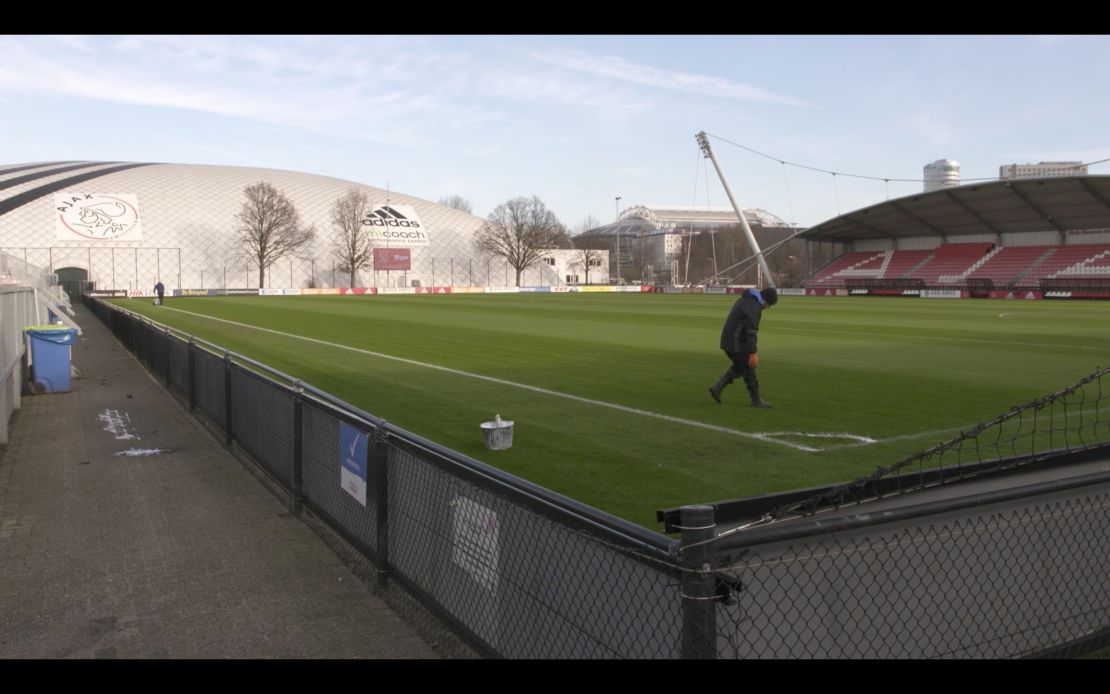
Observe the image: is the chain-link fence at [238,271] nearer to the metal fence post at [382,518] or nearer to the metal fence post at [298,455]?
the metal fence post at [298,455]

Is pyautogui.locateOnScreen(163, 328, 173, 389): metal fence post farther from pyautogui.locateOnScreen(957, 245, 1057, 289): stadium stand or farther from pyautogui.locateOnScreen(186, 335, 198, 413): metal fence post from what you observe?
pyautogui.locateOnScreen(957, 245, 1057, 289): stadium stand

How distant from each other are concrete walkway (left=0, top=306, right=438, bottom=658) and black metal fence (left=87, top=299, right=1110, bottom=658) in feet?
1.55

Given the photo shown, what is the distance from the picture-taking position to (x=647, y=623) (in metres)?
3.53

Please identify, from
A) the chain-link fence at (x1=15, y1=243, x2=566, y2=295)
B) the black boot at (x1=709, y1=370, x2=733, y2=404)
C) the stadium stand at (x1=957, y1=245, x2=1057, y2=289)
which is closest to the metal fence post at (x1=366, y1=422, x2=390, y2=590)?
the black boot at (x1=709, y1=370, x2=733, y2=404)

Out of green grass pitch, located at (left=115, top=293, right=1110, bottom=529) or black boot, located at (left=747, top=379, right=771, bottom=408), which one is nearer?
green grass pitch, located at (left=115, top=293, right=1110, bottom=529)

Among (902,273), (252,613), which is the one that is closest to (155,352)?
(252,613)

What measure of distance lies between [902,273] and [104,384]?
6535 centimetres

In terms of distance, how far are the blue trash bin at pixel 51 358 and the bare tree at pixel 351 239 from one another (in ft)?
302

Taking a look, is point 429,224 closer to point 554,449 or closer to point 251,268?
point 251,268

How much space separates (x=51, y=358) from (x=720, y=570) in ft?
51.4

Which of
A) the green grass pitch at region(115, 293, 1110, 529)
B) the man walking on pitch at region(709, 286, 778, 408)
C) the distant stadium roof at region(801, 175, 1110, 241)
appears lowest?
the green grass pitch at region(115, 293, 1110, 529)

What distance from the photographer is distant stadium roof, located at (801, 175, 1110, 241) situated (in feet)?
186

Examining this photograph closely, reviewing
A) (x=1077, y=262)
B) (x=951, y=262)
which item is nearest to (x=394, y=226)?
(x=951, y=262)

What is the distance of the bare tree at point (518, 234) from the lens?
11738 cm
